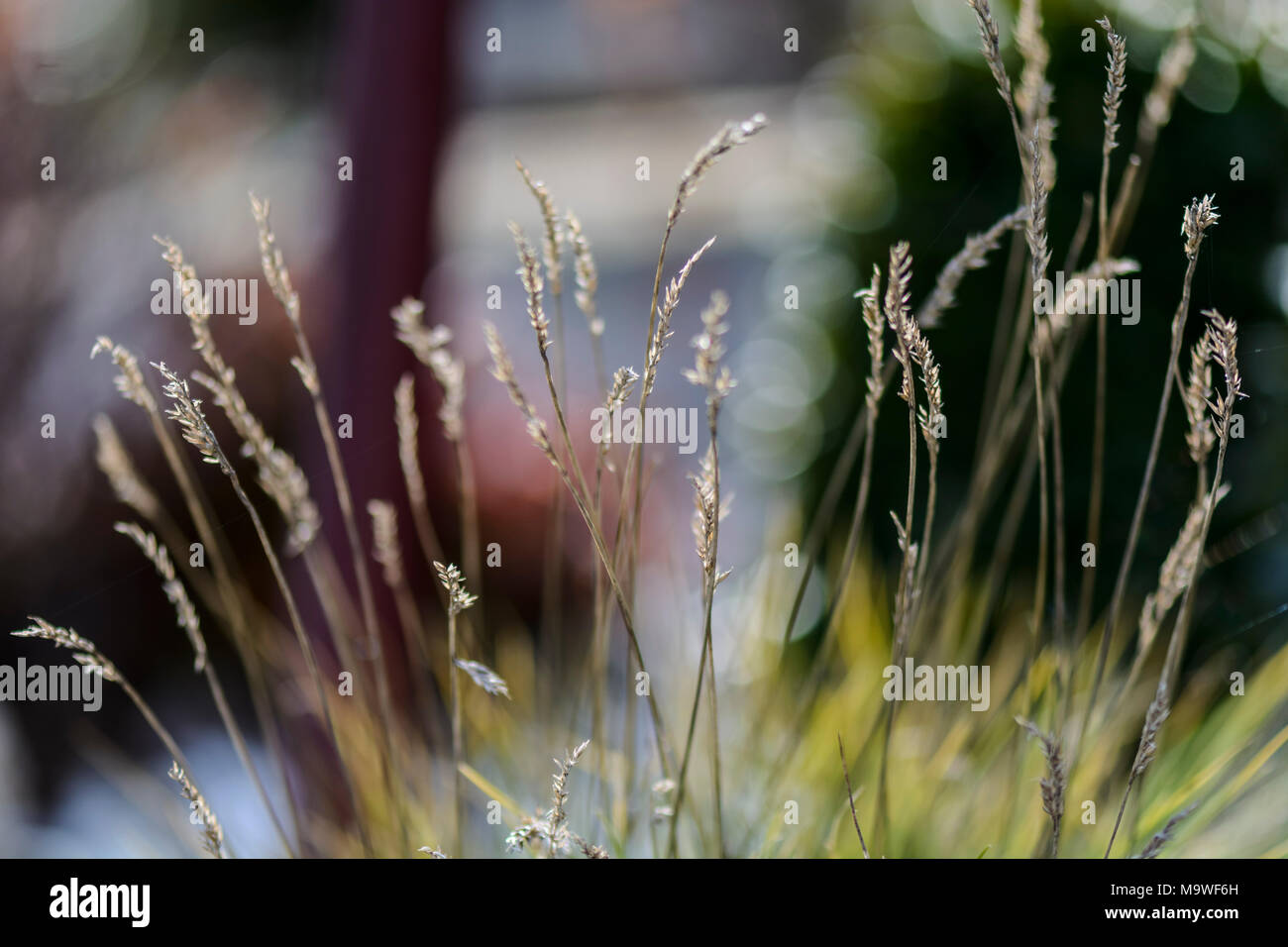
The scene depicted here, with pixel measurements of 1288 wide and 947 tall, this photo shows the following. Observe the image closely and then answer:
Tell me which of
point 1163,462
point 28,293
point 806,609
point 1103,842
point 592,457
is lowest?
point 1103,842

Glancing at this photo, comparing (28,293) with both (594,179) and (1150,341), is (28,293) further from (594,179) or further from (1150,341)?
(594,179)

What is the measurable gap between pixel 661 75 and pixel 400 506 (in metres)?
3.45

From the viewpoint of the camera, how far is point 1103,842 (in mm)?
706

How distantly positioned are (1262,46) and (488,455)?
1.64 metres

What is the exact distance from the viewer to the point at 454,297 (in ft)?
7.02

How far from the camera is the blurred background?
1.20 m

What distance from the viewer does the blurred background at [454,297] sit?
120 cm

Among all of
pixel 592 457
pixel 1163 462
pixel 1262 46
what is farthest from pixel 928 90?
pixel 592 457
